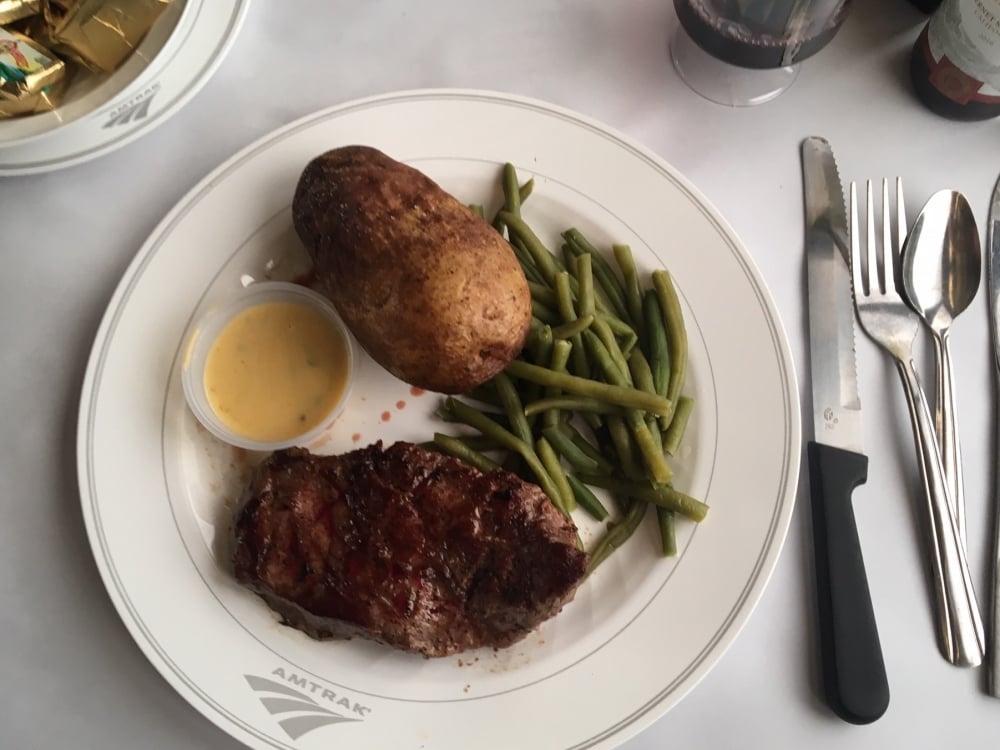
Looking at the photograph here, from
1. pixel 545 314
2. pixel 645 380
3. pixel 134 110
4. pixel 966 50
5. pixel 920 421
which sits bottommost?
pixel 920 421

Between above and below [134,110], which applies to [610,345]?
below

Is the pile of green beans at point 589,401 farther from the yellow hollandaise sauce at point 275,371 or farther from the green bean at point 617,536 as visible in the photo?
the yellow hollandaise sauce at point 275,371

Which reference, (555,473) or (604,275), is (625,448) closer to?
(555,473)

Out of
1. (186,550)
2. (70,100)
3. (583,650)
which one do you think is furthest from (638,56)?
(186,550)

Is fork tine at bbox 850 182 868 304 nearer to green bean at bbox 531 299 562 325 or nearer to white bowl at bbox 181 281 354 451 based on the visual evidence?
green bean at bbox 531 299 562 325

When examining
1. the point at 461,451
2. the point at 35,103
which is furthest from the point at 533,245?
the point at 35,103

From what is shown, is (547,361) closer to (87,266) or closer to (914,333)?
(914,333)

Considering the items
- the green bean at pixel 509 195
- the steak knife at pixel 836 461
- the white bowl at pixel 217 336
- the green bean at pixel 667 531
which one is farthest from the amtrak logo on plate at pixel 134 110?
the steak knife at pixel 836 461
